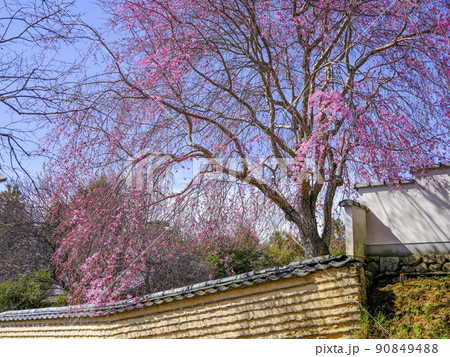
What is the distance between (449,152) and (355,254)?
1.77 meters

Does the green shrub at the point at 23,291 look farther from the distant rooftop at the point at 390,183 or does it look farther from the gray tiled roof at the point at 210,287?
the distant rooftop at the point at 390,183

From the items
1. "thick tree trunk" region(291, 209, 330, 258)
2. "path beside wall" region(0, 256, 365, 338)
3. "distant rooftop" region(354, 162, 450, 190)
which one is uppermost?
"distant rooftop" region(354, 162, 450, 190)

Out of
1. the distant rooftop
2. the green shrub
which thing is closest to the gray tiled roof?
the distant rooftop

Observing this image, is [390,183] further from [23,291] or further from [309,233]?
[23,291]

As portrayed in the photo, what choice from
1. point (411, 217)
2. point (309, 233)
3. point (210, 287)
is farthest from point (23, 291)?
point (411, 217)

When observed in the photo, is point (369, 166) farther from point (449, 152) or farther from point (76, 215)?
point (76, 215)

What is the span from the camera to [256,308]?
4.31 metres

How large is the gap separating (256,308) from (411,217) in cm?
238

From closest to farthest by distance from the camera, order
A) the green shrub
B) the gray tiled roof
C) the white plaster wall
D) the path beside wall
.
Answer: the path beside wall, the gray tiled roof, the white plaster wall, the green shrub

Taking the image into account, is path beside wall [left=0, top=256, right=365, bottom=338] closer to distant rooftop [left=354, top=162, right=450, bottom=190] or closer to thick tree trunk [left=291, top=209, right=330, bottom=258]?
thick tree trunk [left=291, top=209, right=330, bottom=258]

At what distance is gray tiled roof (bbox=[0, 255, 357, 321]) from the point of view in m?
4.03

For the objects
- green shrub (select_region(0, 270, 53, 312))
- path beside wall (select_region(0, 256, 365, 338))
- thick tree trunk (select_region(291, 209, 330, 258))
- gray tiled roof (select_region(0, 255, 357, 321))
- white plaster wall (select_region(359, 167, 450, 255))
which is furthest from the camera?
green shrub (select_region(0, 270, 53, 312))
